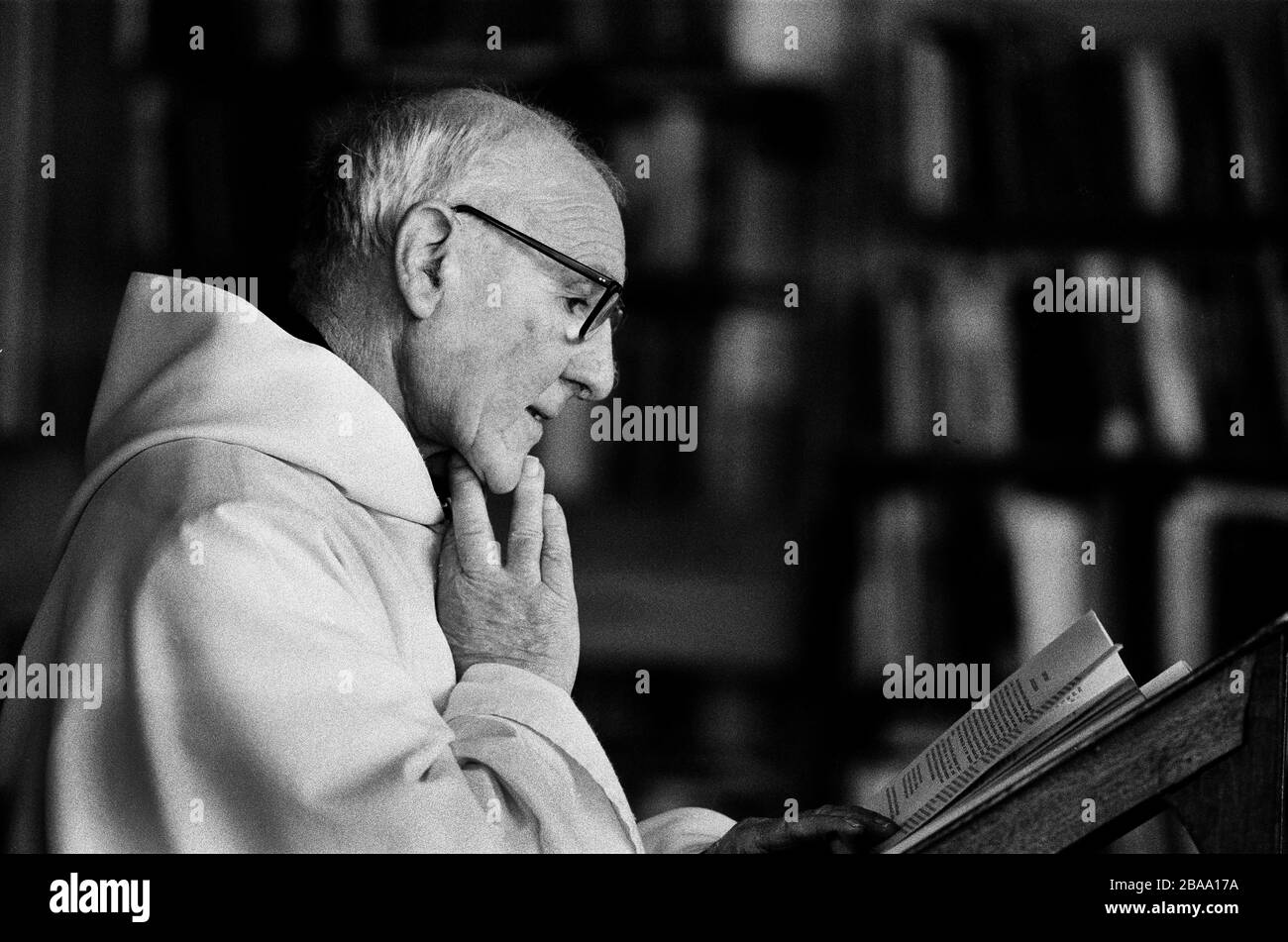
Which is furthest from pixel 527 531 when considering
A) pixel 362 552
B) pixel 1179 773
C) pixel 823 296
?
pixel 823 296

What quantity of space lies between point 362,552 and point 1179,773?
2.33ft

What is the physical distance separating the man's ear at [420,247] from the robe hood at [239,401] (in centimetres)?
10

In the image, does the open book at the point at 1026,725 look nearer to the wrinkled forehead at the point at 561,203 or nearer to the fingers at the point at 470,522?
the fingers at the point at 470,522

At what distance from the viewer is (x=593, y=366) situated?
1.34 metres

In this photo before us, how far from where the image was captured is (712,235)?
6.50 feet

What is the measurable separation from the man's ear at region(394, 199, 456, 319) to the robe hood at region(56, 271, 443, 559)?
103 millimetres

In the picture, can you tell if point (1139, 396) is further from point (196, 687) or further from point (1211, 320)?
point (196, 687)

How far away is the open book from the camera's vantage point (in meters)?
0.93

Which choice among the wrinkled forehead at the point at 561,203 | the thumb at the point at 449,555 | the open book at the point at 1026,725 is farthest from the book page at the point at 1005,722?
the wrinkled forehead at the point at 561,203

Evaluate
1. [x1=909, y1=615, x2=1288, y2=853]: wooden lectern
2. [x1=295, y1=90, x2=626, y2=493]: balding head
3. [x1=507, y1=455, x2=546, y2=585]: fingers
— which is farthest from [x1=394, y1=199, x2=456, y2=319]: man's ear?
[x1=909, y1=615, x2=1288, y2=853]: wooden lectern

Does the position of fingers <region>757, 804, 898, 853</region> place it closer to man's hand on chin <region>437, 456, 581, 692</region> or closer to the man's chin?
man's hand on chin <region>437, 456, 581, 692</region>

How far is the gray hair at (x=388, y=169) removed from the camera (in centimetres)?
129

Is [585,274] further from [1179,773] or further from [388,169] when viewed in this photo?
[1179,773]
